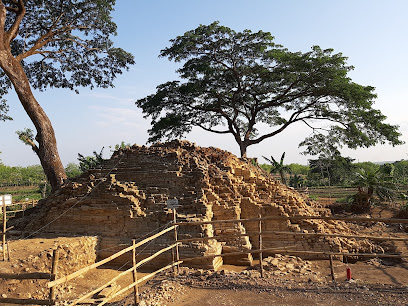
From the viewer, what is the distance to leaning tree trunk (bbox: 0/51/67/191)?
13489mm

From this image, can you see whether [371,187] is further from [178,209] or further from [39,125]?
[39,125]

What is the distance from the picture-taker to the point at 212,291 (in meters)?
5.56

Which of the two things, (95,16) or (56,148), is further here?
(95,16)

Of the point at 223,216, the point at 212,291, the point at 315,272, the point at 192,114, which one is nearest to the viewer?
the point at 212,291

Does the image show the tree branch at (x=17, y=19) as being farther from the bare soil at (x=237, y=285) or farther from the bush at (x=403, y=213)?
the bush at (x=403, y=213)

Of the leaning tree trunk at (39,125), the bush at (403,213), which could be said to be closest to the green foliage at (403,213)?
the bush at (403,213)

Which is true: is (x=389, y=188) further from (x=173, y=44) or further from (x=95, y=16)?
(x=95, y=16)

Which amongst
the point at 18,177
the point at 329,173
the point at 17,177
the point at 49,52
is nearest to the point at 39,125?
the point at 49,52

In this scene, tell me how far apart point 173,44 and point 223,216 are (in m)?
12.8

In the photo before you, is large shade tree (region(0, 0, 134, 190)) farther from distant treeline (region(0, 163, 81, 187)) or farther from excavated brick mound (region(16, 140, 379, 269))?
distant treeline (region(0, 163, 81, 187))

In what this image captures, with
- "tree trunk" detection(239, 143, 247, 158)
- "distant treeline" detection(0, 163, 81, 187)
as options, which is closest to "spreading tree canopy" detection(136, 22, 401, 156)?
"tree trunk" detection(239, 143, 247, 158)

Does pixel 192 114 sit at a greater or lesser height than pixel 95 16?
lesser

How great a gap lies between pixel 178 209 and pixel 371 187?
11921mm

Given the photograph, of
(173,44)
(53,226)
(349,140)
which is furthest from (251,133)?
(53,226)
